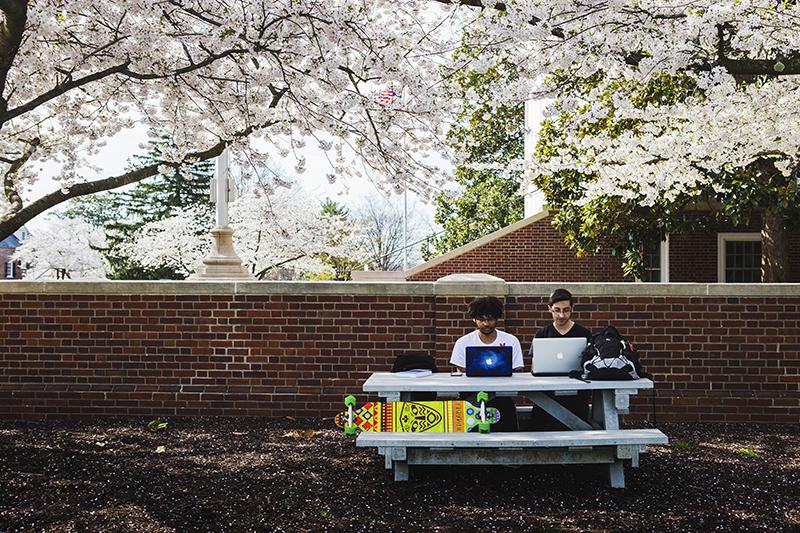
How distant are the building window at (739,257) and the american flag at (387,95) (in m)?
16.5

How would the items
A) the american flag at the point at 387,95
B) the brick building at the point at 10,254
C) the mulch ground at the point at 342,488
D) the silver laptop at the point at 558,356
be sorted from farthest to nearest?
the brick building at the point at 10,254 < the american flag at the point at 387,95 < the silver laptop at the point at 558,356 < the mulch ground at the point at 342,488

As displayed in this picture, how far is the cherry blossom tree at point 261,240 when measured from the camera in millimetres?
40719

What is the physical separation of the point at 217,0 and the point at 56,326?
4.45 meters

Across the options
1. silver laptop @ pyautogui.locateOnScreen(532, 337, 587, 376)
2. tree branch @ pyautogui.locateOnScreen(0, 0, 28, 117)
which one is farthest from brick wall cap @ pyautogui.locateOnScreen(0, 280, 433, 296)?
tree branch @ pyautogui.locateOnScreen(0, 0, 28, 117)

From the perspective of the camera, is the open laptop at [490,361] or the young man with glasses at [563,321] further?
the young man with glasses at [563,321]

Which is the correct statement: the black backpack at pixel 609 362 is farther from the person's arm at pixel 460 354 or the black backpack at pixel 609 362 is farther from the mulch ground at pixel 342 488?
the person's arm at pixel 460 354

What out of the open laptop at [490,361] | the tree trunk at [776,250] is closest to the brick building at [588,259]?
the tree trunk at [776,250]

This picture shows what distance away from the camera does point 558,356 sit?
21.7 feet

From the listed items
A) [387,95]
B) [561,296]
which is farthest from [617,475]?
[387,95]

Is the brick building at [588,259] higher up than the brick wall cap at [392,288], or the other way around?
the brick building at [588,259]

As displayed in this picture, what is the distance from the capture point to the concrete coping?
29.4ft

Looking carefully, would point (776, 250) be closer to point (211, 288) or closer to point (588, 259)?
point (588, 259)

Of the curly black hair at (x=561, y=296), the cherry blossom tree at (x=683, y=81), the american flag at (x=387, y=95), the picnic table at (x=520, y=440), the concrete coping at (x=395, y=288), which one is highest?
the cherry blossom tree at (x=683, y=81)

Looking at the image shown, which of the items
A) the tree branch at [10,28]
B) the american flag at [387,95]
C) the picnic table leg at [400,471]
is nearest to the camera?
the tree branch at [10,28]
